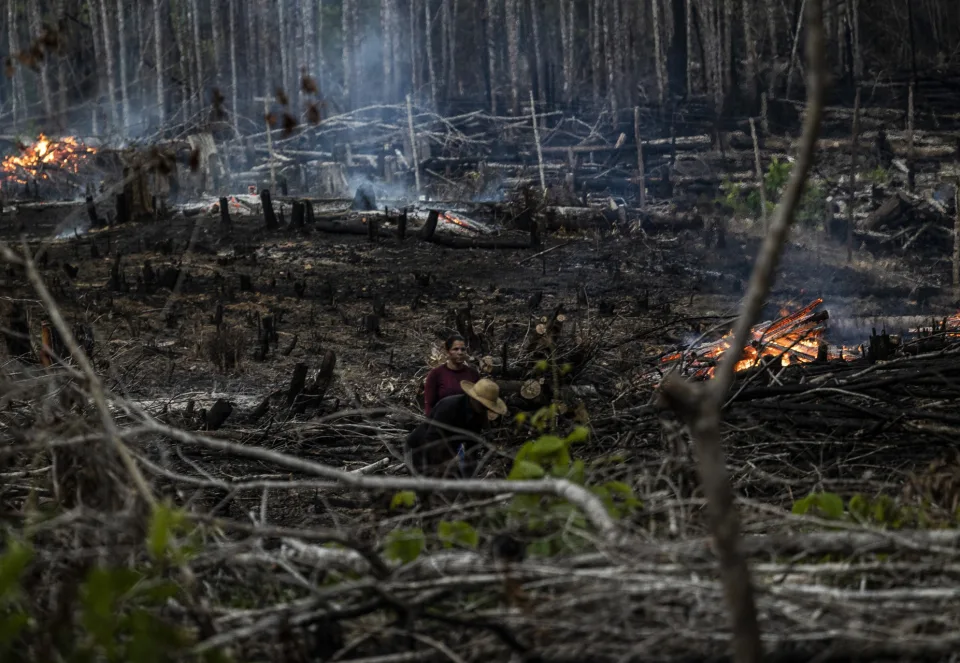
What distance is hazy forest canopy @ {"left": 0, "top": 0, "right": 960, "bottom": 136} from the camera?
32.3 meters

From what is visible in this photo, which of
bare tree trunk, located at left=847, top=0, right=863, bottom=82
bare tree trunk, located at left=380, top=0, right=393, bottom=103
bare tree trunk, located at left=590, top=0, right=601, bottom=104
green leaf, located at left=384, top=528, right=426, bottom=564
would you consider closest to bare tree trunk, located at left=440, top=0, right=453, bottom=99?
bare tree trunk, located at left=380, top=0, right=393, bottom=103

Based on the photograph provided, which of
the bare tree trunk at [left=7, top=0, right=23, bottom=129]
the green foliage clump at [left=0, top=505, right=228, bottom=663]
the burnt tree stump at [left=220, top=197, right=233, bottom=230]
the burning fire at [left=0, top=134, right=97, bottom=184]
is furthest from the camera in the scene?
the bare tree trunk at [left=7, top=0, right=23, bottom=129]

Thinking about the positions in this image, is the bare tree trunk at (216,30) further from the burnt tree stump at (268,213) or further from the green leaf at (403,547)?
the green leaf at (403,547)

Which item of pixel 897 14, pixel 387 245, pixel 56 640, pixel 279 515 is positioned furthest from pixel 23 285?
pixel 897 14

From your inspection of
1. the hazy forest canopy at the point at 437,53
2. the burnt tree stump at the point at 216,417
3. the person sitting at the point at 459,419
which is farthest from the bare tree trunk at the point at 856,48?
the person sitting at the point at 459,419

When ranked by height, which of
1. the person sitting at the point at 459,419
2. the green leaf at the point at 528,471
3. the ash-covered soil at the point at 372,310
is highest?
the green leaf at the point at 528,471

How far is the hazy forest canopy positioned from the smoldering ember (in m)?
0.25

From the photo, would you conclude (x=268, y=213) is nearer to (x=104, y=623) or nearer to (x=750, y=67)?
(x=104, y=623)

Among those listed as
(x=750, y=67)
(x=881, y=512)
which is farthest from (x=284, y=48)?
(x=881, y=512)

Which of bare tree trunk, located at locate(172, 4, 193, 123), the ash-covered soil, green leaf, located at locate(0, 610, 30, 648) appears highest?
bare tree trunk, located at locate(172, 4, 193, 123)

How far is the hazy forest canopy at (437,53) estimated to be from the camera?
32344 millimetres

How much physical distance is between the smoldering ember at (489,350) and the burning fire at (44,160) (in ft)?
0.52

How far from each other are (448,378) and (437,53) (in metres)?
38.9

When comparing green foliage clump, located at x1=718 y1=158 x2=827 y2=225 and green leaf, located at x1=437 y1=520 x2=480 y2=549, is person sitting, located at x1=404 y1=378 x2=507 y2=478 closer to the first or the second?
green leaf, located at x1=437 y1=520 x2=480 y2=549
